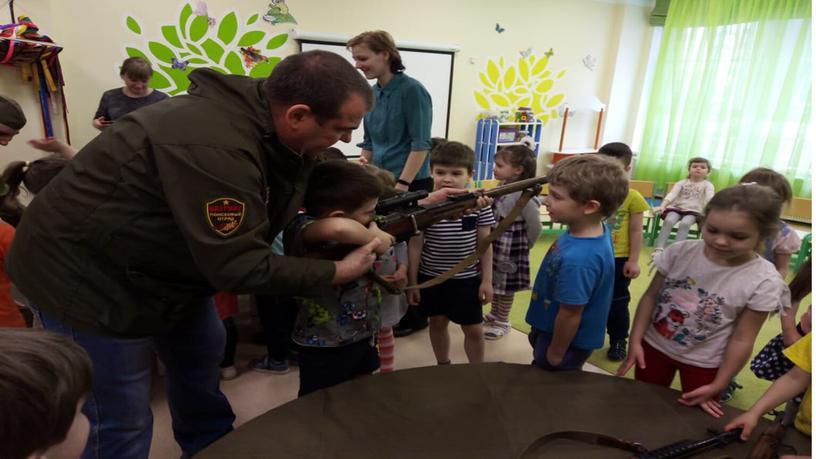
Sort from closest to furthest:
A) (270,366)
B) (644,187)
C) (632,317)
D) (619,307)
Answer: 1. (270,366)
2. (619,307)
3. (632,317)
4. (644,187)

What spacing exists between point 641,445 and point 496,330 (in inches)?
79.7

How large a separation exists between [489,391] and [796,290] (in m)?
1.40

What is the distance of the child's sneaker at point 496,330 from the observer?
304cm

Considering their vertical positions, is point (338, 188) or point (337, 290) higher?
point (338, 188)

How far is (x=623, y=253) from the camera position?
263cm

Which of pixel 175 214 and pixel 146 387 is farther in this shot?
pixel 146 387

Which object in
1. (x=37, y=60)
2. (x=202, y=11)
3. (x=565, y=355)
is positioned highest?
(x=202, y=11)

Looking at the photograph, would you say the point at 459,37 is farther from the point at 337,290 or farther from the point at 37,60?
the point at 337,290

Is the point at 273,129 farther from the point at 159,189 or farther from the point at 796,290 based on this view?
the point at 796,290

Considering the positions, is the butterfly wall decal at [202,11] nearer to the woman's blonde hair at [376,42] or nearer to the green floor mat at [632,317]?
the woman's blonde hair at [376,42]

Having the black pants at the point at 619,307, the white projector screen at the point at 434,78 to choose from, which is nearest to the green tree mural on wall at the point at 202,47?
the white projector screen at the point at 434,78

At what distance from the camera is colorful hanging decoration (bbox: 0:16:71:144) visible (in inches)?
134

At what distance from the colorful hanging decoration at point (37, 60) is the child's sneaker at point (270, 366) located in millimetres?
2921

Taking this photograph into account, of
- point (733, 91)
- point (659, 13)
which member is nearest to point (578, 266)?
point (733, 91)
